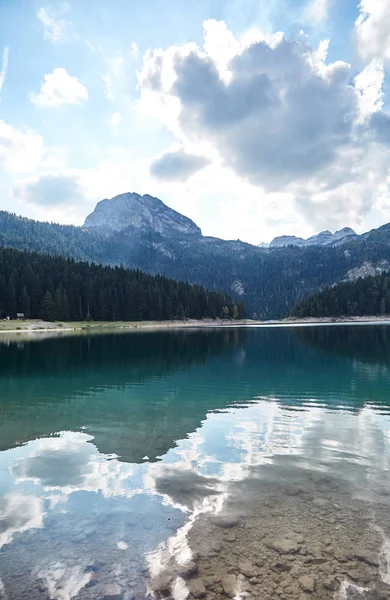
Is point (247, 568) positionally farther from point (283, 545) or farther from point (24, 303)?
point (24, 303)

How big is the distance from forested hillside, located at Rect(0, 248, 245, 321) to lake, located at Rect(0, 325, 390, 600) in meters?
121

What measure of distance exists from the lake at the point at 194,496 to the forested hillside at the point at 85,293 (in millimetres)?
120553

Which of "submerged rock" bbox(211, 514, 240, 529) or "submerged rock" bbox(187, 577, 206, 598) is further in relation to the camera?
"submerged rock" bbox(211, 514, 240, 529)

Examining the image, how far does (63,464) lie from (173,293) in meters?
170

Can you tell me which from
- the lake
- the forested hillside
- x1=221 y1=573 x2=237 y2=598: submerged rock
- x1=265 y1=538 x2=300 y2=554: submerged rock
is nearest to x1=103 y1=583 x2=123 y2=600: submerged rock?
the lake

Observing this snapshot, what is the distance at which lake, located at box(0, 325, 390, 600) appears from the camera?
8.34 metres

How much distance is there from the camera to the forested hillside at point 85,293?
14050 centimetres

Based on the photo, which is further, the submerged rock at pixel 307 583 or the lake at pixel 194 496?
the lake at pixel 194 496

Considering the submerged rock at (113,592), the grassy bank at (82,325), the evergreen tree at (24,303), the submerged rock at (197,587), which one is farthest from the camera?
the evergreen tree at (24,303)

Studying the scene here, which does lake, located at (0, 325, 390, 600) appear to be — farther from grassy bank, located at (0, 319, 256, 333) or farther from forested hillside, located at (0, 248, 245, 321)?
forested hillside, located at (0, 248, 245, 321)

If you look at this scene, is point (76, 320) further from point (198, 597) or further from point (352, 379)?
point (198, 597)

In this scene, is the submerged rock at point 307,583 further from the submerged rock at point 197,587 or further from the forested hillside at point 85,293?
the forested hillside at point 85,293

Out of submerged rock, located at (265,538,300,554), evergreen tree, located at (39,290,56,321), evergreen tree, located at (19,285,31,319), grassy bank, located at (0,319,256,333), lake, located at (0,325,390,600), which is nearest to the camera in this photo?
lake, located at (0,325,390,600)

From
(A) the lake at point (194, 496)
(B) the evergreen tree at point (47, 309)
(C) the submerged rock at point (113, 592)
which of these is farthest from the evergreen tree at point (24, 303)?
(C) the submerged rock at point (113, 592)
